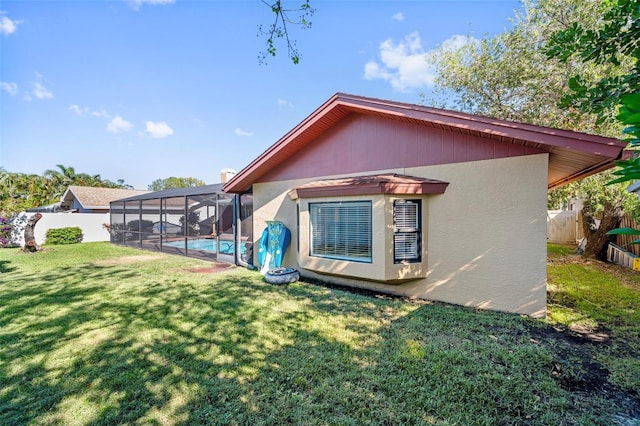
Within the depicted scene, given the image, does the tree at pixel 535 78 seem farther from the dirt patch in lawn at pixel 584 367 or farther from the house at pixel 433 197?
the dirt patch in lawn at pixel 584 367

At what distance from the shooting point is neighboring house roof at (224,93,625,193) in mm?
4430

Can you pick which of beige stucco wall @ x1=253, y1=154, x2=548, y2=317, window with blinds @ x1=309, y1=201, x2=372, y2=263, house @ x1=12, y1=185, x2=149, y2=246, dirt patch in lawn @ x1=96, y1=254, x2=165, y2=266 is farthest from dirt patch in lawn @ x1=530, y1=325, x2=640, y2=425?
house @ x1=12, y1=185, x2=149, y2=246

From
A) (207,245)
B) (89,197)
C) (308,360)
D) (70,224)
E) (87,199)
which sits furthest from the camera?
(89,197)

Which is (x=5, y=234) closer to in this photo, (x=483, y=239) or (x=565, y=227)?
(x=483, y=239)

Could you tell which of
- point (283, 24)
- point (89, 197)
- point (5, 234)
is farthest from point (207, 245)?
point (89, 197)

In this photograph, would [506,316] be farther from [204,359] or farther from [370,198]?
[204,359]

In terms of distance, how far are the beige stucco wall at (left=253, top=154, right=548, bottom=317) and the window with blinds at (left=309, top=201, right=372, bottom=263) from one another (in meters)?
0.28

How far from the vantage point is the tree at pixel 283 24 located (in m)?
3.42

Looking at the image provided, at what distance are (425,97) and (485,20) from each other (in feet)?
10.6

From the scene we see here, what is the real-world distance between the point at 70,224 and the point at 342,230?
20601mm

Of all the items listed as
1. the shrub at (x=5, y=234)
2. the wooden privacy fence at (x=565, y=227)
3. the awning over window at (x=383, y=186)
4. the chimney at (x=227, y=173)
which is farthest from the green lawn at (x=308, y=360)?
the shrub at (x=5, y=234)

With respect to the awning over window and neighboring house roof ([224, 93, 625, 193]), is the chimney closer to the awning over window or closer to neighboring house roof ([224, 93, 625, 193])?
neighboring house roof ([224, 93, 625, 193])

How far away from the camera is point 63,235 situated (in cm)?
1770

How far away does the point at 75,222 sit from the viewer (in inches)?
732
